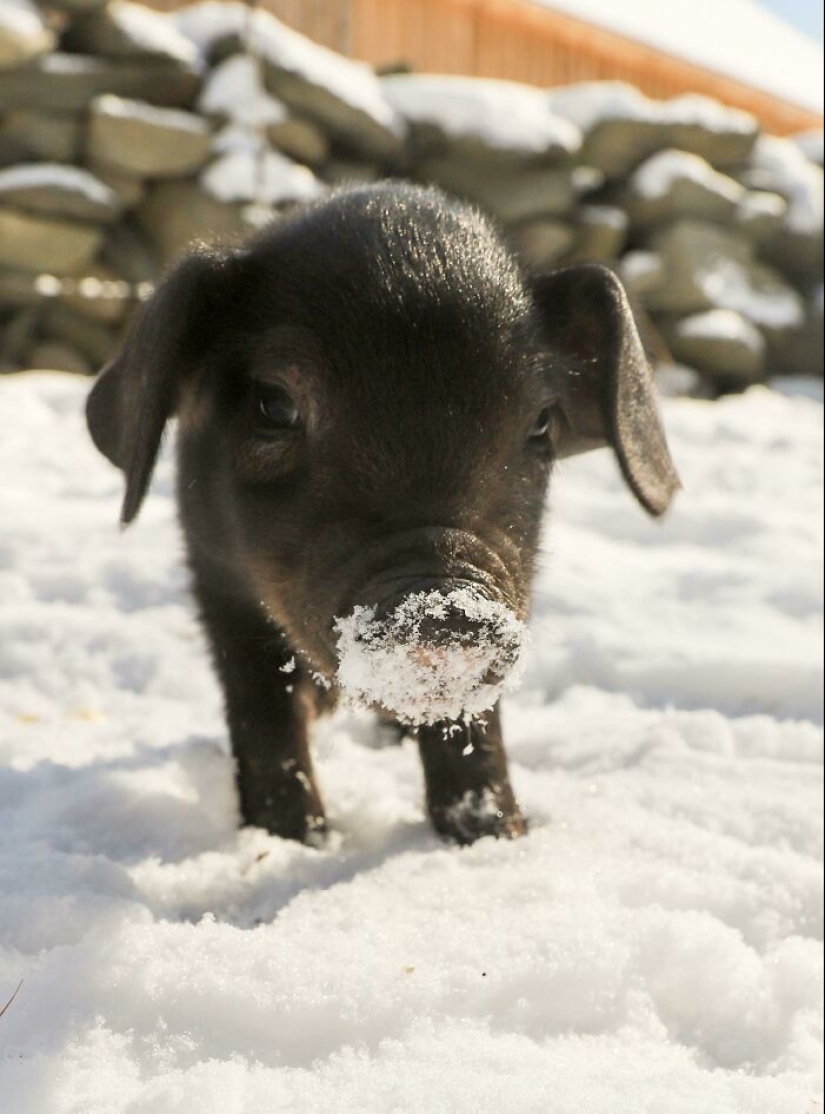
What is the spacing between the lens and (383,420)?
1646 millimetres

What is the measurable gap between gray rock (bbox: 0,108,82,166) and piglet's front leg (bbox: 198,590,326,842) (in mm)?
5723

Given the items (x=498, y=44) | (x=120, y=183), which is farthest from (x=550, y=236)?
(x=120, y=183)

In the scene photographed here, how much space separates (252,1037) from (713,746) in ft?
4.99

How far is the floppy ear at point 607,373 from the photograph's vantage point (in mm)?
1961

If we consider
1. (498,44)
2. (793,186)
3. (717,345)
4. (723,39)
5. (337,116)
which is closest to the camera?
(337,116)

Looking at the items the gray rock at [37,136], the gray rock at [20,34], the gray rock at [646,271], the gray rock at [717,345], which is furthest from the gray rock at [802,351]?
the gray rock at [20,34]

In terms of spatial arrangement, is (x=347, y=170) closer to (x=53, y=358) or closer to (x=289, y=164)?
(x=289, y=164)

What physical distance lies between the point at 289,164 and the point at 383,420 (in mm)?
6440

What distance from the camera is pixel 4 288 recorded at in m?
6.83

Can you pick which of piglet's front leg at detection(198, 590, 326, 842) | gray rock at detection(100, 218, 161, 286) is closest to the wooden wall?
gray rock at detection(100, 218, 161, 286)

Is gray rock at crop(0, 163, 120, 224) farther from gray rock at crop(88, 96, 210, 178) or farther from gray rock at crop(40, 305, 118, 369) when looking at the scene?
gray rock at crop(40, 305, 118, 369)

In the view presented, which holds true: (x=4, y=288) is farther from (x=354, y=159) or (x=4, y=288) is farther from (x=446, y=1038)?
(x=446, y=1038)

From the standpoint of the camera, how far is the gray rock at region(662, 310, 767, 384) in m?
9.02

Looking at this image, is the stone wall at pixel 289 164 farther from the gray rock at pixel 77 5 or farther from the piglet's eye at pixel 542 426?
the piglet's eye at pixel 542 426
